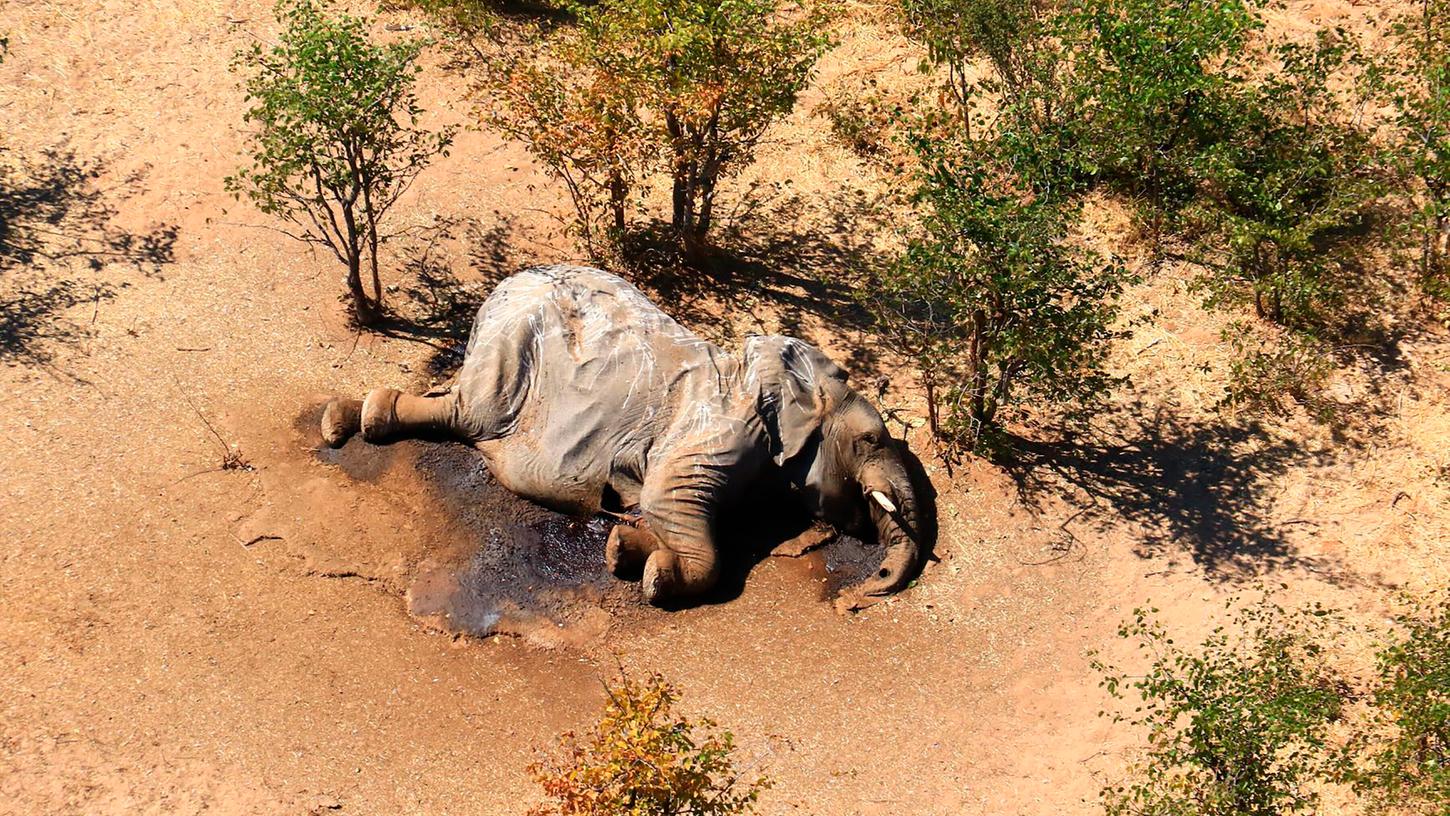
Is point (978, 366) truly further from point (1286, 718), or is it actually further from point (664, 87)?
point (1286, 718)

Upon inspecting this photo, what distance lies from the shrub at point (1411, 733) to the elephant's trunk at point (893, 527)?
224 inches

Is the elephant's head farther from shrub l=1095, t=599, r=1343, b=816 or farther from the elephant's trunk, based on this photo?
shrub l=1095, t=599, r=1343, b=816

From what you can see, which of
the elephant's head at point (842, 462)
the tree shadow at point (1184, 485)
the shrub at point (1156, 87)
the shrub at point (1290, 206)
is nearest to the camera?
the elephant's head at point (842, 462)

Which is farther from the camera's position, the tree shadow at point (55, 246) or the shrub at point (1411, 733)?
the tree shadow at point (55, 246)

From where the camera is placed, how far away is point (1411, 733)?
1272cm

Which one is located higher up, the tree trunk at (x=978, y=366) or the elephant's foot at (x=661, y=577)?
the tree trunk at (x=978, y=366)

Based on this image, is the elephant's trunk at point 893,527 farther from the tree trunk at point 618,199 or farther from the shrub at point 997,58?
the shrub at point 997,58

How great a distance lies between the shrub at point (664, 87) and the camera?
17.7 meters

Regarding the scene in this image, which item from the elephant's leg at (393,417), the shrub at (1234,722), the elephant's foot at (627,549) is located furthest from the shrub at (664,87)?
the shrub at (1234,722)

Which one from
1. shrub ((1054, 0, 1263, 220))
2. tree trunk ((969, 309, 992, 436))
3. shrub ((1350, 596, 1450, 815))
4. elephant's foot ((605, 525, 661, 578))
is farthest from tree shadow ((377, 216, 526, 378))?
shrub ((1350, 596, 1450, 815))

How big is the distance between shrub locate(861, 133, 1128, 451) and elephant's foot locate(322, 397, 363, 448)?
7708 mm

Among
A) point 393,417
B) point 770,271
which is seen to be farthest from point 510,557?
point 770,271

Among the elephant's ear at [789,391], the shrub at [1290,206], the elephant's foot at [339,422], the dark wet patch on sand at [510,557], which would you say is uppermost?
the shrub at [1290,206]

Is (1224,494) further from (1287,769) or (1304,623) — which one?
(1287,769)
